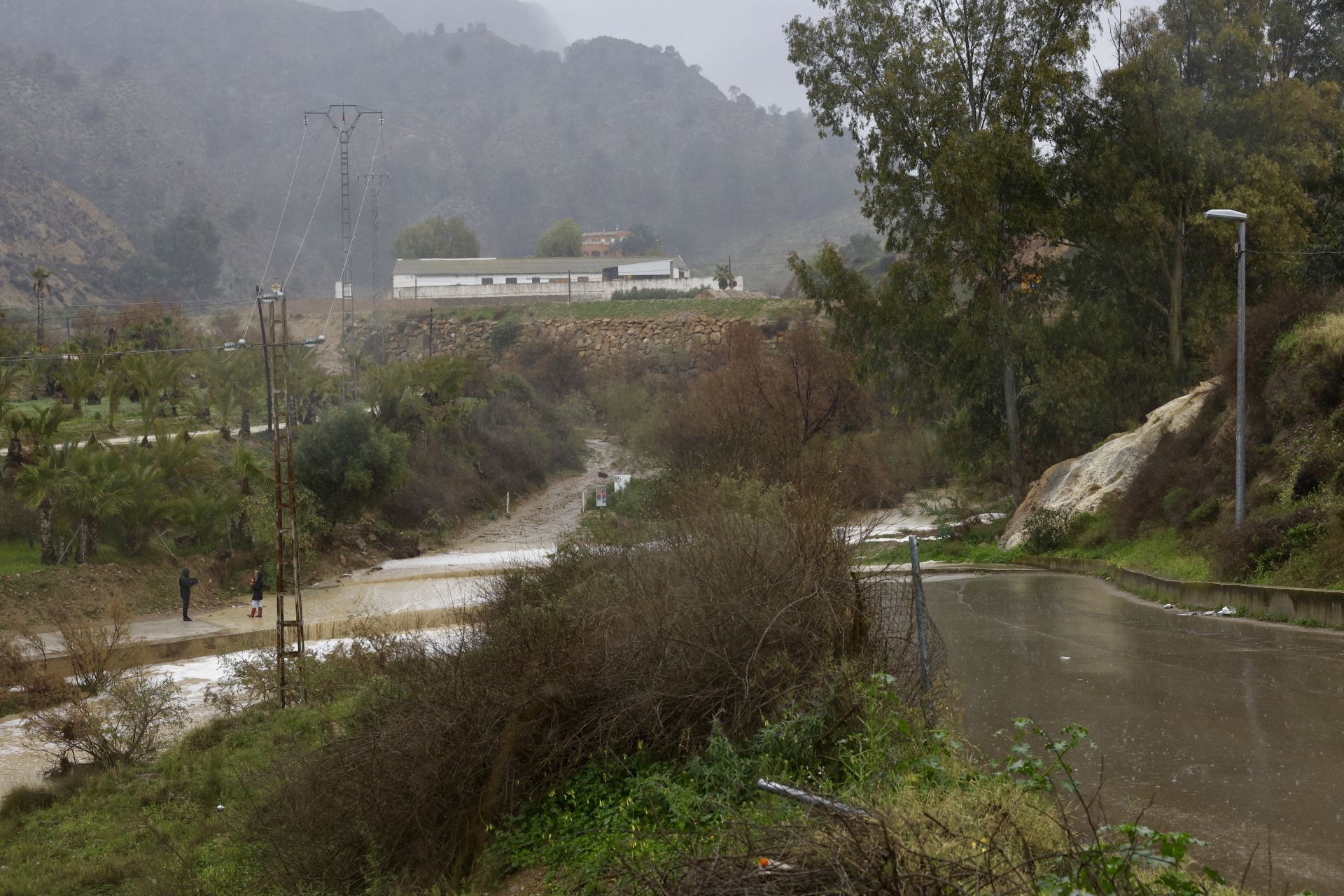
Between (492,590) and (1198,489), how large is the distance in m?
13.6

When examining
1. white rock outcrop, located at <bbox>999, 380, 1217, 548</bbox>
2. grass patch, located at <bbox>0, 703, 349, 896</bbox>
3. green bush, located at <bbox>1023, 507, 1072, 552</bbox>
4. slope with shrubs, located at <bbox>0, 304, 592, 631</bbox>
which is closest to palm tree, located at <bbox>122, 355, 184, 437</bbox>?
slope with shrubs, located at <bbox>0, 304, 592, 631</bbox>

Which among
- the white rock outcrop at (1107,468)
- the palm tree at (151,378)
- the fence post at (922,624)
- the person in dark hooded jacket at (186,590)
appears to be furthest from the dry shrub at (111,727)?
the palm tree at (151,378)

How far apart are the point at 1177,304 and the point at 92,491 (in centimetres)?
3017

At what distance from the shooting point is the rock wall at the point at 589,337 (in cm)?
7312

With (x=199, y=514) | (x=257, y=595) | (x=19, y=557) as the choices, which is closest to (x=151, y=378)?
(x=199, y=514)

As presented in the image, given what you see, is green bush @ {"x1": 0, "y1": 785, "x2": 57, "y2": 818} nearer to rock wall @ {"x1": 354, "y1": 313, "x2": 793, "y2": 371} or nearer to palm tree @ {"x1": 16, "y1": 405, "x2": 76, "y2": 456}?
palm tree @ {"x1": 16, "y1": 405, "x2": 76, "y2": 456}

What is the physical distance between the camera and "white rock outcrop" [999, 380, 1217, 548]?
26625 millimetres

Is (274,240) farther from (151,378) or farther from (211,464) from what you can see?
(211,464)

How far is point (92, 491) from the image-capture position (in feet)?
108

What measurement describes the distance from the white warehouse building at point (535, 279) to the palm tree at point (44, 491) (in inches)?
2371

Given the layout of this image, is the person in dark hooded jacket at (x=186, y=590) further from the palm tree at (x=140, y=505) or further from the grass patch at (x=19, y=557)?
the grass patch at (x=19, y=557)

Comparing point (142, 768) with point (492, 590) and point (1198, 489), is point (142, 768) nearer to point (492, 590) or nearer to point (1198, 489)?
point (492, 590)

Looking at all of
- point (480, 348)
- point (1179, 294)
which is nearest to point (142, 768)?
point (1179, 294)

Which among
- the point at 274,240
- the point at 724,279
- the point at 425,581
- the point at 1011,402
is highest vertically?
the point at 274,240
